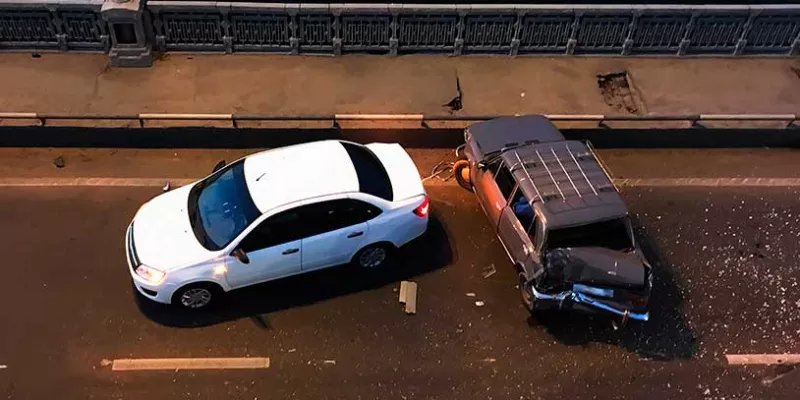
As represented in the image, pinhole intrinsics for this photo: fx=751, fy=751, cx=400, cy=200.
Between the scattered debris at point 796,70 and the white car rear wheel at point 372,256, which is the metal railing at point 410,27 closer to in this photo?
the scattered debris at point 796,70

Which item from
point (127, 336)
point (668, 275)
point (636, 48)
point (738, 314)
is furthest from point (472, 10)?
point (127, 336)

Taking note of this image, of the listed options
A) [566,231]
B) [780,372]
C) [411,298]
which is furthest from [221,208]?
[780,372]

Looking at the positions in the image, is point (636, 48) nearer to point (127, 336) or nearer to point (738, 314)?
point (738, 314)

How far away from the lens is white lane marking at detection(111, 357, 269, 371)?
984 cm

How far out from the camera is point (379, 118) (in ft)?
42.3

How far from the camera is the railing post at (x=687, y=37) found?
561 inches

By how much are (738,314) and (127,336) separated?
858 centimetres

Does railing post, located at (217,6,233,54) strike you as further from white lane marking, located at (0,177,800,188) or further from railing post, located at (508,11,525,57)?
railing post, located at (508,11,525,57)

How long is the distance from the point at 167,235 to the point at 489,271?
4656 millimetres

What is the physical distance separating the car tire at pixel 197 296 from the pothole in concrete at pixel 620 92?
315 inches

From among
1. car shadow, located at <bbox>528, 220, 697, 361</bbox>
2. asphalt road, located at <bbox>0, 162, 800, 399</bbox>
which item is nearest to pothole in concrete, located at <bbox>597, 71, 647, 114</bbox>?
asphalt road, located at <bbox>0, 162, 800, 399</bbox>

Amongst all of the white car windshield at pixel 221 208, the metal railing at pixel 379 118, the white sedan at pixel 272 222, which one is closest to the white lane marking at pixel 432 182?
the metal railing at pixel 379 118

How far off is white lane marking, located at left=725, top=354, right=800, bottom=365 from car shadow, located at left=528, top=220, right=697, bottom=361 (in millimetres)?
531

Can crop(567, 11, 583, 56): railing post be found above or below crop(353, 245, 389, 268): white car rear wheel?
above
